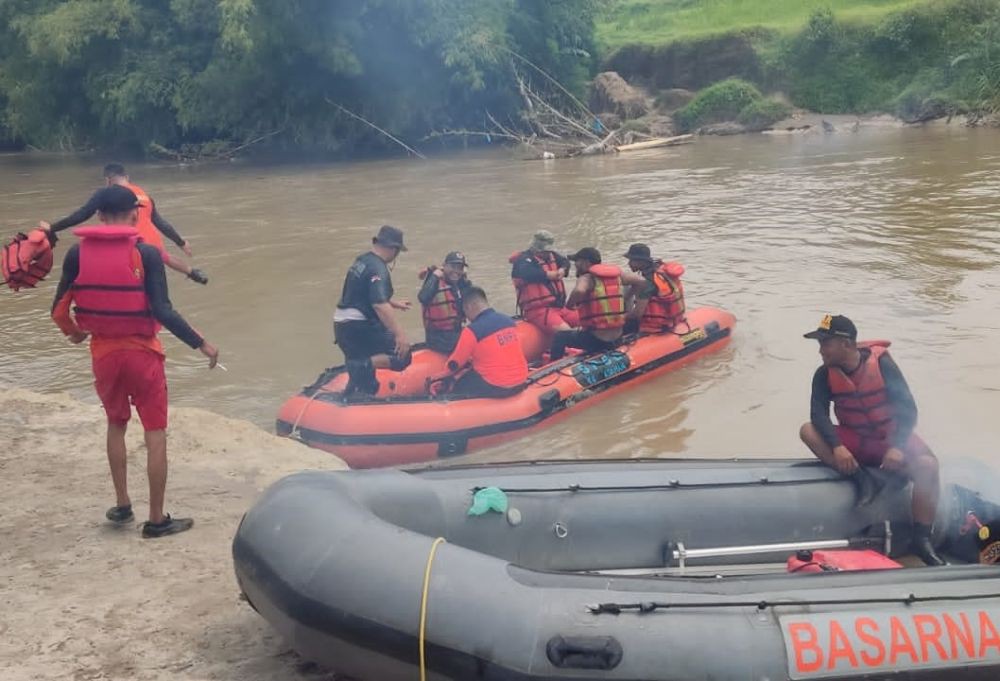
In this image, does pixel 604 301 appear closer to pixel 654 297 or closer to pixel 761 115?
pixel 654 297

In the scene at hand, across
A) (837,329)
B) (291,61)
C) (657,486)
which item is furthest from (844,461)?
(291,61)

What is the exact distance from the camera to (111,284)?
395 centimetres

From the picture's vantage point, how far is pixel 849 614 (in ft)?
10.5

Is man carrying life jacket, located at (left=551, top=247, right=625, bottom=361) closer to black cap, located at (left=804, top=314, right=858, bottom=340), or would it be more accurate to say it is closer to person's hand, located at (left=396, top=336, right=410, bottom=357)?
person's hand, located at (left=396, top=336, right=410, bottom=357)

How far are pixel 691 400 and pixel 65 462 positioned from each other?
4171 mm

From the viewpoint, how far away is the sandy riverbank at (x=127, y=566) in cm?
336

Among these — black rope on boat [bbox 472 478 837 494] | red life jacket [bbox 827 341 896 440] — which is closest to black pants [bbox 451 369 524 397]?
black rope on boat [bbox 472 478 837 494]

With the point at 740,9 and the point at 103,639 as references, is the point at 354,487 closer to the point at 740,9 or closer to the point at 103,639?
the point at 103,639

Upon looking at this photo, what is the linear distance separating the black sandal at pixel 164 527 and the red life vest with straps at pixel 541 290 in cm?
383

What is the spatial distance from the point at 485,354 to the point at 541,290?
1.33 meters

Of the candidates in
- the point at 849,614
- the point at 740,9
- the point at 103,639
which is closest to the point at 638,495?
the point at 849,614

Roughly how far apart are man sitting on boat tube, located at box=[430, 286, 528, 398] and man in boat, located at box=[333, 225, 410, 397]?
41 centimetres

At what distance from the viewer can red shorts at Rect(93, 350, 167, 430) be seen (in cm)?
400

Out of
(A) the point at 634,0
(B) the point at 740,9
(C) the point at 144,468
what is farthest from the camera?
(A) the point at 634,0
